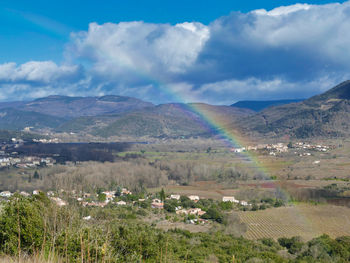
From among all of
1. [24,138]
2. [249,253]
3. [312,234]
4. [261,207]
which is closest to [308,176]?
[261,207]

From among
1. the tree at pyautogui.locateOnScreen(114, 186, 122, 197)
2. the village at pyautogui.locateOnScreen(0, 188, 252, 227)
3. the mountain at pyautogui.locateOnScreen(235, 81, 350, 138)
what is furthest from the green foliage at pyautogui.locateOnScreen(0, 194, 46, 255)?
the mountain at pyautogui.locateOnScreen(235, 81, 350, 138)

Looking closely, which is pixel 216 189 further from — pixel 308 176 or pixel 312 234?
pixel 312 234

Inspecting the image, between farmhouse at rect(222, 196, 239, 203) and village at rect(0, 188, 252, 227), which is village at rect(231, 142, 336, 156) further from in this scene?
village at rect(0, 188, 252, 227)

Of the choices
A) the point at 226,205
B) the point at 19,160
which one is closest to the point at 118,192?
the point at 226,205

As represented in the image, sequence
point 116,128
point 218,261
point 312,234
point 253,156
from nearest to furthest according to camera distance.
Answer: point 218,261 < point 312,234 < point 253,156 < point 116,128

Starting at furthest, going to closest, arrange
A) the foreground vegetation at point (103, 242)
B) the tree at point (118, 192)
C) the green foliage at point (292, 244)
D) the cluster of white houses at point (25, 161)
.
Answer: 1. the cluster of white houses at point (25, 161)
2. the tree at point (118, 192)
3. the green foliage at point (292, 244)
4. the foreground vegetation at point (103, 242)

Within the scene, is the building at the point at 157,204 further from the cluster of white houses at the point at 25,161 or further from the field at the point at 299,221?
the cluster of white houses at the point at 25,161

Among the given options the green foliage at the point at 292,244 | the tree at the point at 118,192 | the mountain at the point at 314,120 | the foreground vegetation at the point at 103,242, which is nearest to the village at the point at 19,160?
the tree at the point at 118,192
